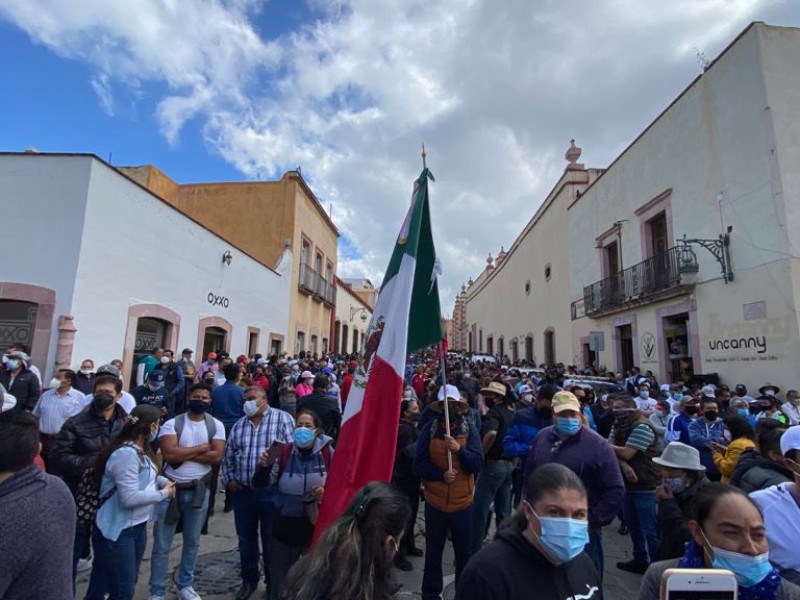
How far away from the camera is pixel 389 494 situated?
5.65 feet

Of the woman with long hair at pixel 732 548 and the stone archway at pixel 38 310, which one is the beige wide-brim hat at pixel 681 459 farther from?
the stone archway at pixel 38 310

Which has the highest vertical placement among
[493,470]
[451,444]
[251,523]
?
[451,444]

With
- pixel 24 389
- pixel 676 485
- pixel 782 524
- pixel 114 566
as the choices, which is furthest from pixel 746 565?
pixel 24 389

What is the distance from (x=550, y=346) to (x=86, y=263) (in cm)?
2187

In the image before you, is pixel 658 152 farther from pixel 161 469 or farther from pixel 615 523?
pixel 161 469

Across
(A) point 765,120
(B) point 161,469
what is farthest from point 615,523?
(A) point 765,120

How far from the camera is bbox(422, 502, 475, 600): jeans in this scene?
11.1 feet

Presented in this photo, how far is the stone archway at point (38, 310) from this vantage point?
281 inches

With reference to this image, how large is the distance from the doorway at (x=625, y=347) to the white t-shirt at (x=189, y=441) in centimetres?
1568

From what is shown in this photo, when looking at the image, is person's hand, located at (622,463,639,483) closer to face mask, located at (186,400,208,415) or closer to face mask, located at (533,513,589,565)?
face mask, located at (533,513,589,565)

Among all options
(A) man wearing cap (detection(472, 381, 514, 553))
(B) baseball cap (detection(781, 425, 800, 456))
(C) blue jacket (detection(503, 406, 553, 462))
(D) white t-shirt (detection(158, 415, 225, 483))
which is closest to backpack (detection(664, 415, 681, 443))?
(C) blue jacket (detection(503, 406, 553, 462))

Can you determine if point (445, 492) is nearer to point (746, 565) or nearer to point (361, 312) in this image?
point (746, 565)

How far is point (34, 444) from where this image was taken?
6.27 feet

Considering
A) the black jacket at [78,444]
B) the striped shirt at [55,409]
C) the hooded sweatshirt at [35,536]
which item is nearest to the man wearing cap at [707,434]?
the hooded sweatshirt at [35,536]
